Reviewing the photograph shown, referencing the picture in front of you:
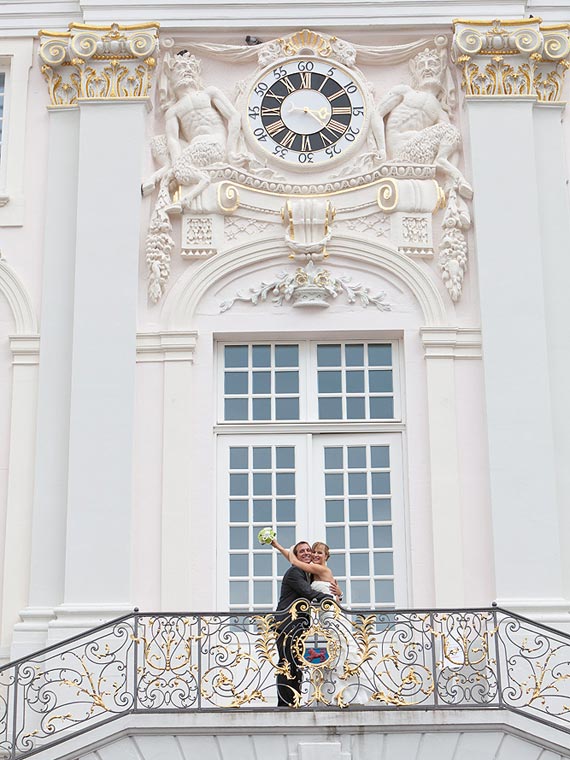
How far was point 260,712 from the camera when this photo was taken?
13.2m

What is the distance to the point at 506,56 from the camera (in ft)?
56.2

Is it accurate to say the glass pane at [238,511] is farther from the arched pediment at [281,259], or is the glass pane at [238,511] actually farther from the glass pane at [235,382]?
the arched pediment at [281,259]

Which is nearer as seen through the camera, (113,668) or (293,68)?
(113,668)

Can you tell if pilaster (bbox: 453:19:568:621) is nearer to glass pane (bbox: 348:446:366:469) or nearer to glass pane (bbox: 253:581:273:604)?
glass pane (bbox: 348:446:366:469)

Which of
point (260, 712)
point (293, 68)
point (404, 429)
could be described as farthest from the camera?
point (293, 68)

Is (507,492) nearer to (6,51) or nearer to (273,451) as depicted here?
(273,451)

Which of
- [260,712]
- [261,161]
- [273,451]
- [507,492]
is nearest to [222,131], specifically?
[261,161]

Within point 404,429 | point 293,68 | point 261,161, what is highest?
point 293,68

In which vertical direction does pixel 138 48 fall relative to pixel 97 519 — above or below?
above

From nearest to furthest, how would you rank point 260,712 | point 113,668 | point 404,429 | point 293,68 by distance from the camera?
point 260,712, point 113,668, point 404,429, point 293,68

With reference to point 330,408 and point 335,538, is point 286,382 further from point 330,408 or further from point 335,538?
point 335,538

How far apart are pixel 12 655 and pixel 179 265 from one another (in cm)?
451

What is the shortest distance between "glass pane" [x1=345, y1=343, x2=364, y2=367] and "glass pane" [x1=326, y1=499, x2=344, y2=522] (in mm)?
1529

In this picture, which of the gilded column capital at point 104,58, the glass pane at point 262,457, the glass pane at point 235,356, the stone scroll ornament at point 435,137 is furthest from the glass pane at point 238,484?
the gilded column capital at point 104,58
